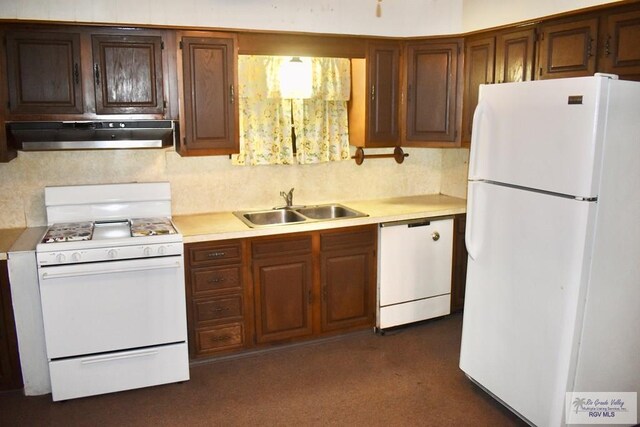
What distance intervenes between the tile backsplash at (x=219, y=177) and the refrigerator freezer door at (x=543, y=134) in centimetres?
154

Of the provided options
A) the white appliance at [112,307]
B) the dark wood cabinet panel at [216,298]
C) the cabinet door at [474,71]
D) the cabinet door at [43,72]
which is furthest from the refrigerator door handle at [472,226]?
the cabinet door at [43,72]

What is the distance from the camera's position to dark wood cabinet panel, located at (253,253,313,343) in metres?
3.52

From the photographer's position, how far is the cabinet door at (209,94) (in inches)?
132

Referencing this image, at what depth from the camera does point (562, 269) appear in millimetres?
2439

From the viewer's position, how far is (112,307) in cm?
302

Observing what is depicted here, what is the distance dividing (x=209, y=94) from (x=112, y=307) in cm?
145

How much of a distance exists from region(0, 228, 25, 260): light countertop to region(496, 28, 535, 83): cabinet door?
10.8ft

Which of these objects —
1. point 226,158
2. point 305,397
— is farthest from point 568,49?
point 305,397

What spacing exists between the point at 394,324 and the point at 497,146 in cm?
169

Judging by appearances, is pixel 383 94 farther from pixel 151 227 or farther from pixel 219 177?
pixel 151 227

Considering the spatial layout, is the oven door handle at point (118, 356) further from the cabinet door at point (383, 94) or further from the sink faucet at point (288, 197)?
the cabinet door at point (383, 94)

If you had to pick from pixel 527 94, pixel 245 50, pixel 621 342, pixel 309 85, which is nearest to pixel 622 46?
pixel 527 94

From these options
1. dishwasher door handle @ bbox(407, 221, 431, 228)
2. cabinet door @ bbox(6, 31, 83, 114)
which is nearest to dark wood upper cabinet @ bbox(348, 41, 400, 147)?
dishwasher door handle @ bbox(407, 221, 431, 228)

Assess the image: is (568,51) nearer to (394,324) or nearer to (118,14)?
(394,324)
